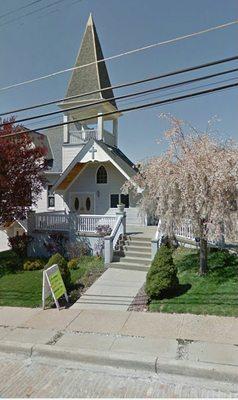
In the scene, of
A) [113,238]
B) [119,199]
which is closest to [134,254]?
[113,238]

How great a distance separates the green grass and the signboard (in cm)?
237

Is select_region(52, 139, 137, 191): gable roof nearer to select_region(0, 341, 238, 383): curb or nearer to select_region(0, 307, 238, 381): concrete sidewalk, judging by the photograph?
select_region(0, 307, 238, 381): concrete sidewalk

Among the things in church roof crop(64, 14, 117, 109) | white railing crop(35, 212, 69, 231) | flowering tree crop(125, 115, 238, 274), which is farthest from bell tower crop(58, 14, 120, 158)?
flowering tree crop(125, 115, 238, 274)

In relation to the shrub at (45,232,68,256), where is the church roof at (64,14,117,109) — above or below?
above

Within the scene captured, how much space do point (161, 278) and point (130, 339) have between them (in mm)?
2255

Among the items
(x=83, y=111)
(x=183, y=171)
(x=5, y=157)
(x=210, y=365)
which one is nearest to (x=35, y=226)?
(x=5, y=157)

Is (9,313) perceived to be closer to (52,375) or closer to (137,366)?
(52,375)

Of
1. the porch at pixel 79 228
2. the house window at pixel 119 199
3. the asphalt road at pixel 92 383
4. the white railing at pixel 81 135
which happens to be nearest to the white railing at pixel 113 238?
the porch at pixel 79 228

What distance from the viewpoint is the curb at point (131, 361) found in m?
4.82

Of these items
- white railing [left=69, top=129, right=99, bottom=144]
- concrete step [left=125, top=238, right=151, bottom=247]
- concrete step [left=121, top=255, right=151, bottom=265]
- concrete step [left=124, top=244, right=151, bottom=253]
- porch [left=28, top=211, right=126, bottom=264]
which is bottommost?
concrete step [left=121, top=255, right=151, bottom=265]

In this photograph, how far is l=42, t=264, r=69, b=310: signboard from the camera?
781 centimetres

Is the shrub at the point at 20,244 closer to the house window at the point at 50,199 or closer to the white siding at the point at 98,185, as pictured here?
the white siding at the point at 98,185

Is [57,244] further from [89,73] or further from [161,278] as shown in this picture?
[89,73]

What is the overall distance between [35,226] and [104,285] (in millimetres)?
6606
